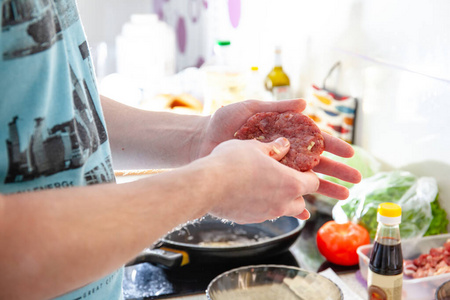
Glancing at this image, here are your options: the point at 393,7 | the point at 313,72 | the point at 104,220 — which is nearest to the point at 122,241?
the point at 104,220

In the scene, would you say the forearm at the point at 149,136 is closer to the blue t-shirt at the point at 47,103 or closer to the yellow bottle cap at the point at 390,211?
the blue t-shirt at the point at 47,103

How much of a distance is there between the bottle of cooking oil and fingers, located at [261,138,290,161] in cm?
130

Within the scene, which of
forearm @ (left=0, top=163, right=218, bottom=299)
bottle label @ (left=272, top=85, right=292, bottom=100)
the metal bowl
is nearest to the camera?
forearm @ (left=0, top=163, right=218, bottom=299)

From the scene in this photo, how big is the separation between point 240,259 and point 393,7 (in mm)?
846

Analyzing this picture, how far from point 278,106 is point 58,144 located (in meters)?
0.52

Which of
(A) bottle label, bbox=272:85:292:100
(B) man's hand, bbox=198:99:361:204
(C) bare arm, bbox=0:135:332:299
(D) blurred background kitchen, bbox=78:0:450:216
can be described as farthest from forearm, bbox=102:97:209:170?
(A) bottle label, bbox=272:85:292:100

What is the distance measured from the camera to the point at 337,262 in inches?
56.0

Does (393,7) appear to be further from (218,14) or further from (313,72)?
(218,14)

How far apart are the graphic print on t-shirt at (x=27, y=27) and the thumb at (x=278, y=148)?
38cm

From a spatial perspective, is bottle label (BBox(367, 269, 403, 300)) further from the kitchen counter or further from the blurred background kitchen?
the blurred background kitchen

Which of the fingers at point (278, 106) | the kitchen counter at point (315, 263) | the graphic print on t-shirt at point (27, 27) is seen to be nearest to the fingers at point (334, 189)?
the fingers at point (278, 106)

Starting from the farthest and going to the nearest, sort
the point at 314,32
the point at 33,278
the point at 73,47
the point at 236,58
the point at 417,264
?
the point at 236,58 → the point at 314,32 → the point at 417,264 → the point at 73,47 → the point at 33,278

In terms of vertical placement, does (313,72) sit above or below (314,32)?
below

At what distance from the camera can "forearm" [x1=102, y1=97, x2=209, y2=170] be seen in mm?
1086
